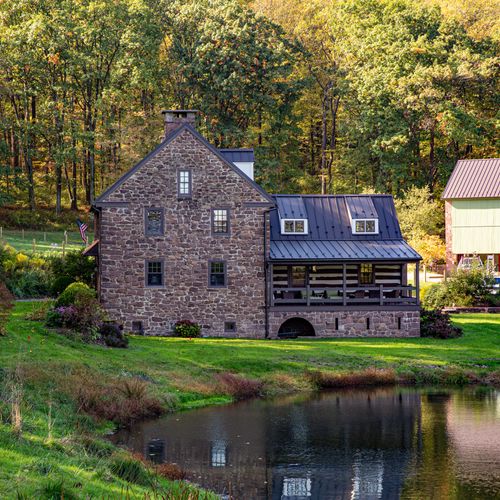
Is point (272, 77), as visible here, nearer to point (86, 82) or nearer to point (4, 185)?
point (86, 82)

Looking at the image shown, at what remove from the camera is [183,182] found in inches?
1805

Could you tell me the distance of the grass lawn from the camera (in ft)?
64.1

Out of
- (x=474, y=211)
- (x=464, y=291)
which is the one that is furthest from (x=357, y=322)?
(x=474, y=211)

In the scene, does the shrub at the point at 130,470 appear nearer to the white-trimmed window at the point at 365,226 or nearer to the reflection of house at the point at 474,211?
the white-trimmed window at the point at 365,226

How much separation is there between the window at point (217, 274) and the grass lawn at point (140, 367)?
10.7 ft

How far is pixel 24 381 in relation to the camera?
2808cm

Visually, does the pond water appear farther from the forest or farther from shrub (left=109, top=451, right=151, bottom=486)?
the forest

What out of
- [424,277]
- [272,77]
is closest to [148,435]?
[424,277]

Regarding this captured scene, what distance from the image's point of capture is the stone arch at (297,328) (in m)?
47.8

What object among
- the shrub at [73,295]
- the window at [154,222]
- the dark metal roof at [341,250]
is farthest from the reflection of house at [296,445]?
the window at [154,222]

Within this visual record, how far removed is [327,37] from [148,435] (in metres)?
59.7

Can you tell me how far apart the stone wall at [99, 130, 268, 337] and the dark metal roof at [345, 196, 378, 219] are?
5403 mm

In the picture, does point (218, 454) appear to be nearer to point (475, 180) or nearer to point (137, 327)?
point (137, 327)

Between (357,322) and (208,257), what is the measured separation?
25.6ft
